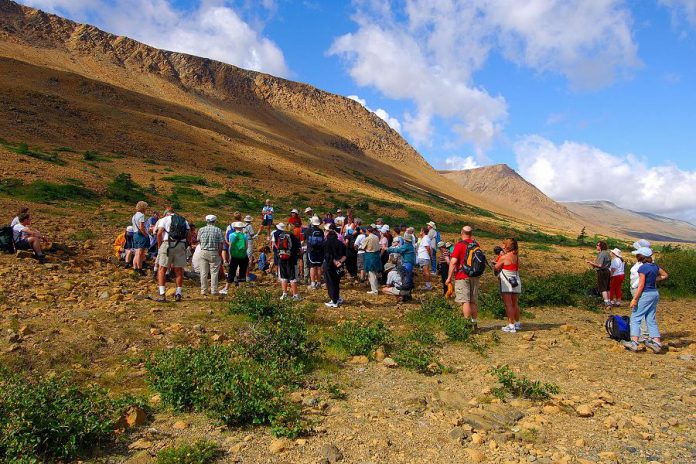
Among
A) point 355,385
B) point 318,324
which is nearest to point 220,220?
point 318,324

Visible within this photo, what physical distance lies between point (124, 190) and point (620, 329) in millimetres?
17764

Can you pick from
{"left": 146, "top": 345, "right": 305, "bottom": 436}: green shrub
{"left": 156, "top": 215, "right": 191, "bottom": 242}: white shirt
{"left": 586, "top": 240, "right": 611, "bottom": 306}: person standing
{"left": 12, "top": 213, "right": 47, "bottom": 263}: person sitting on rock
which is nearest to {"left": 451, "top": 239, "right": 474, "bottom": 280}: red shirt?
{"left": 146, "top": 345, "right": 305, "bottom": 436}: green shrub

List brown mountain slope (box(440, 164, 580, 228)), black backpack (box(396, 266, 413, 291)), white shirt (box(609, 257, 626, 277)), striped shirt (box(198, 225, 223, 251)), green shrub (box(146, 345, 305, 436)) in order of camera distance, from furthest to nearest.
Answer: brown mountain slope (box(440, 164, 580, 228)), white shirt (box(609, 257, 626, 277)), black backpack (box(396, 266, 413, 291)), striped shirt (box(198, 225, 223, 251)), green shrub (box(146, 345, 305, 436))

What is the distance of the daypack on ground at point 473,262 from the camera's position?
775cm

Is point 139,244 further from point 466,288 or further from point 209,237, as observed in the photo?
point 466,288

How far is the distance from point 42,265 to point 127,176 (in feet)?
42.9

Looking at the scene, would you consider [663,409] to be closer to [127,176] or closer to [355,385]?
[355,385]

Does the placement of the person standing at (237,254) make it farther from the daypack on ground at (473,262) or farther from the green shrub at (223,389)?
the daypack on ground at (473,262)

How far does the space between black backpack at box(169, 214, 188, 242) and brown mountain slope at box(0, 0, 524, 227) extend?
17337 millimetres

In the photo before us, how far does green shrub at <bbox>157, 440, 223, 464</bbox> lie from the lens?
361 centimetres

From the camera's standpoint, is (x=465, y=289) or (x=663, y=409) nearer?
(x=663, y=409)

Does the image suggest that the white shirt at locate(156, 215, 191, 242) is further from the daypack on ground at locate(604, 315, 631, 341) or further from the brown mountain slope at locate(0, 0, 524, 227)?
the brown mountain slope at locate(0, 0, 524, 227)

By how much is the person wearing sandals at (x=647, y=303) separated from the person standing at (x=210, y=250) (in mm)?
7239

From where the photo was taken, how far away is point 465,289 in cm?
793
